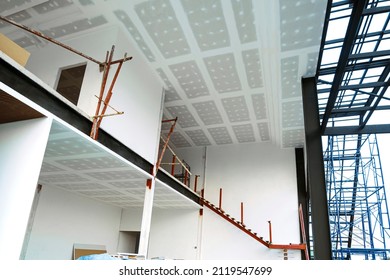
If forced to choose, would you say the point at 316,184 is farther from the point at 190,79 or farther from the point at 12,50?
the point at 12,50

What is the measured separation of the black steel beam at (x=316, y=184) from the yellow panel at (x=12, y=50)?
549cm

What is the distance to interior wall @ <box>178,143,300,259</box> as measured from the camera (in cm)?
1040

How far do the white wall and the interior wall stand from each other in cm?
510

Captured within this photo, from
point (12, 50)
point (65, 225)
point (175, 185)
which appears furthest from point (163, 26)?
point (65, 225)

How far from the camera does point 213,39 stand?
6.76 meters

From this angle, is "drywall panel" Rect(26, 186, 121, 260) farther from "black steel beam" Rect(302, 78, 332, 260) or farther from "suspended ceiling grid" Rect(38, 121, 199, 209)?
"black steel beam" Rect(302, 78, 332, 260)

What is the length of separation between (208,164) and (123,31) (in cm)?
742

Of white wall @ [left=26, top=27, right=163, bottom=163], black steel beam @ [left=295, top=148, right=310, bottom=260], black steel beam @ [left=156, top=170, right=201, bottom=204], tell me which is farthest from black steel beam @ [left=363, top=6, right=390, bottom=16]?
black steel beam @ [left=295, top=148, right=310, bottom=260]

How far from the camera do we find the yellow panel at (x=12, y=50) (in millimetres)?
3596

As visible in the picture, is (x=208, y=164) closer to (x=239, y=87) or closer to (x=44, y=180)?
(x=239, y=87)

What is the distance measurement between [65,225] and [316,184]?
25.1 feet

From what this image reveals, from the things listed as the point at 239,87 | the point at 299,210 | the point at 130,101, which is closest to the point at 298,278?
the point at 130,101

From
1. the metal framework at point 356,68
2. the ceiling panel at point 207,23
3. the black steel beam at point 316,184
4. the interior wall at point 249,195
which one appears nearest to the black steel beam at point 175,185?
the interior wall at point 249,195

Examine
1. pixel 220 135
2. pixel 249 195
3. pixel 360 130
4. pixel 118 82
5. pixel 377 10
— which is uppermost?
pixel 220 135
